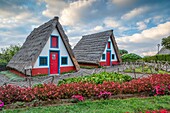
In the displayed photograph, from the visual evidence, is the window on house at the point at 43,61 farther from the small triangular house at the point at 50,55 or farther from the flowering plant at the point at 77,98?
the flowering plant at the point at 77,98

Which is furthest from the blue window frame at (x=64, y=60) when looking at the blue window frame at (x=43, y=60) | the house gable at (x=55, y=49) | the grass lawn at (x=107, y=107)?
the grass lawn at (x=107, y=107)

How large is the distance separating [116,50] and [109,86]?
16.2 m

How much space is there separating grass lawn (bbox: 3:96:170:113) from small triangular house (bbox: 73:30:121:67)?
41.9 feet

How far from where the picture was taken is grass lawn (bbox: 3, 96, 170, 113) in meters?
4.46

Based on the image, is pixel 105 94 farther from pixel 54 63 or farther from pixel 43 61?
pixel 54 63

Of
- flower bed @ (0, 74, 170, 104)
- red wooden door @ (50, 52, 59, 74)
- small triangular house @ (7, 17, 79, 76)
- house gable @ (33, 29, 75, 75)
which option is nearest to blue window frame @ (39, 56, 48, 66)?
small triangular house @ (7, 17, 79, 76)

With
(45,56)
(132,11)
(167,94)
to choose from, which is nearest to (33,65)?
(45,56)

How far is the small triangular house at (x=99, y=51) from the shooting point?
18.9 m

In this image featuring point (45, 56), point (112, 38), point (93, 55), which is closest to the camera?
point (45, 56)

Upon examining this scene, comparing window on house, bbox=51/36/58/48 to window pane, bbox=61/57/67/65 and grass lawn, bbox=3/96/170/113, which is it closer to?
window pane, bbox=61/57/67/65

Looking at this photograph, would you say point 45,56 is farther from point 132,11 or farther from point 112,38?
point 112,38

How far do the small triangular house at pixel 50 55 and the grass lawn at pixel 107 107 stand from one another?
7.15m

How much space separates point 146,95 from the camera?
6.28m

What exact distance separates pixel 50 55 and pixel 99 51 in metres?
7.90
